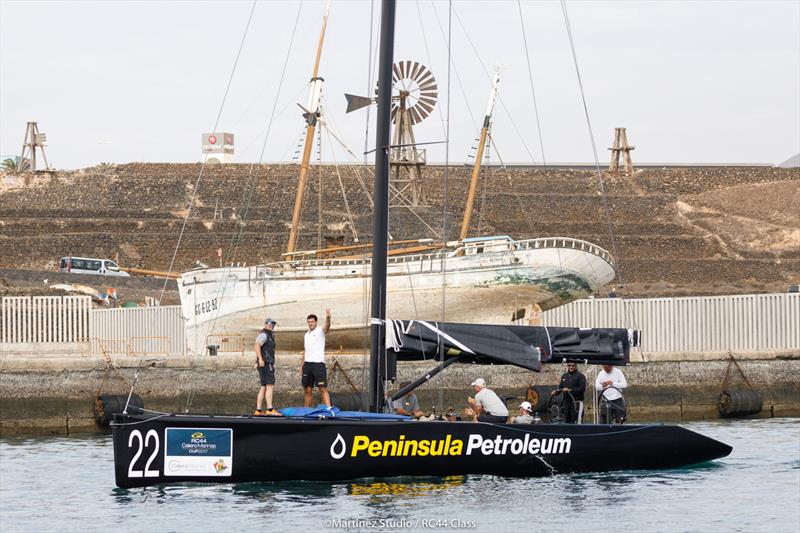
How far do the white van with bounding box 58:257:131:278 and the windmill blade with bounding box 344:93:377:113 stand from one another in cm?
4159

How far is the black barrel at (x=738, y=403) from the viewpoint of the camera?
29.8m

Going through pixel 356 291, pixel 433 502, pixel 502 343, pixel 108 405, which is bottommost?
pixel 433 502

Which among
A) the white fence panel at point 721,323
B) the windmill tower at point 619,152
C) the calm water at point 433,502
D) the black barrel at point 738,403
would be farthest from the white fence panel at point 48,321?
the windmill tower at point 619,152

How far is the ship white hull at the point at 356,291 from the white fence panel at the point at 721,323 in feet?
10.6

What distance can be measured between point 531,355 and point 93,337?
19.2m

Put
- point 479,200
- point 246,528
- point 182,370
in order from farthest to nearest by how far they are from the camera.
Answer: point 479,200, point 182,370, point 246,528

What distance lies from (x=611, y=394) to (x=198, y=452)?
6777 millimetres

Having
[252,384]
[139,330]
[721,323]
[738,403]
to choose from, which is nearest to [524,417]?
[252,384]

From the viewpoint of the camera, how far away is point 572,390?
21250 millimetres

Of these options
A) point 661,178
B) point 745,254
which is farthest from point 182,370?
point 661,178

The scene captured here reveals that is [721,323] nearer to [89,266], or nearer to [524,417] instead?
[524,417]

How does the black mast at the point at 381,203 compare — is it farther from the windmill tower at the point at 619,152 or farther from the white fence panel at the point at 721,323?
the windmill tower at the point at 619,152

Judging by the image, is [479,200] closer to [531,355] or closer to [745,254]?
[745,254]

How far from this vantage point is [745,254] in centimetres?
7775
